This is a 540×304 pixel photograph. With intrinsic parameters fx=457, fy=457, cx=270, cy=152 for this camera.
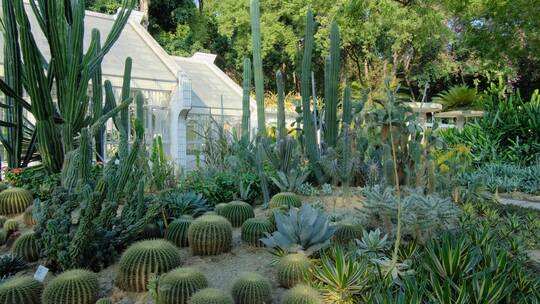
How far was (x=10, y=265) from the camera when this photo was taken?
4113 mm

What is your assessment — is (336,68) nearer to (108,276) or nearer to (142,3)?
(108,276)

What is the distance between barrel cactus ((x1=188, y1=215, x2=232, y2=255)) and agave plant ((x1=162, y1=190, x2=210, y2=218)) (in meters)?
0.86

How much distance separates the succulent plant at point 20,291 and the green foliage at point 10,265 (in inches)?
22.3

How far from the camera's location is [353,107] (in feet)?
25.3

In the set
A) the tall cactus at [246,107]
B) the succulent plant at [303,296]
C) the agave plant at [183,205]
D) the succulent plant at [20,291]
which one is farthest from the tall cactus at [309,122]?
the succulent plant at [20,291]

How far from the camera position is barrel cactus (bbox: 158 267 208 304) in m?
3.23

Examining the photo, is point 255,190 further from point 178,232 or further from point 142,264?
point 142,264

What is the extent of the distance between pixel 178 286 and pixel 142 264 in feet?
1.68

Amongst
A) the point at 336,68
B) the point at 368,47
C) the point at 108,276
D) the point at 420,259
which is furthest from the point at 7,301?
the point at 368,47

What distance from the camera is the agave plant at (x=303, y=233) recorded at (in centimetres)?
391

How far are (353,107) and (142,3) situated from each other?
1585 cm

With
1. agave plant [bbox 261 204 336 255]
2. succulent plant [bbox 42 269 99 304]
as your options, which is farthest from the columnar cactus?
succulent plant [bbox 42 269 99 304]

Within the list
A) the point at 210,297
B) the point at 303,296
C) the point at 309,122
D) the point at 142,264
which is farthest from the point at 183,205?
the point at 309,122

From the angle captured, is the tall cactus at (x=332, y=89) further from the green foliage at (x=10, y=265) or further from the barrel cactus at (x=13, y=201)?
the green foliage at (x=10, y=265)
